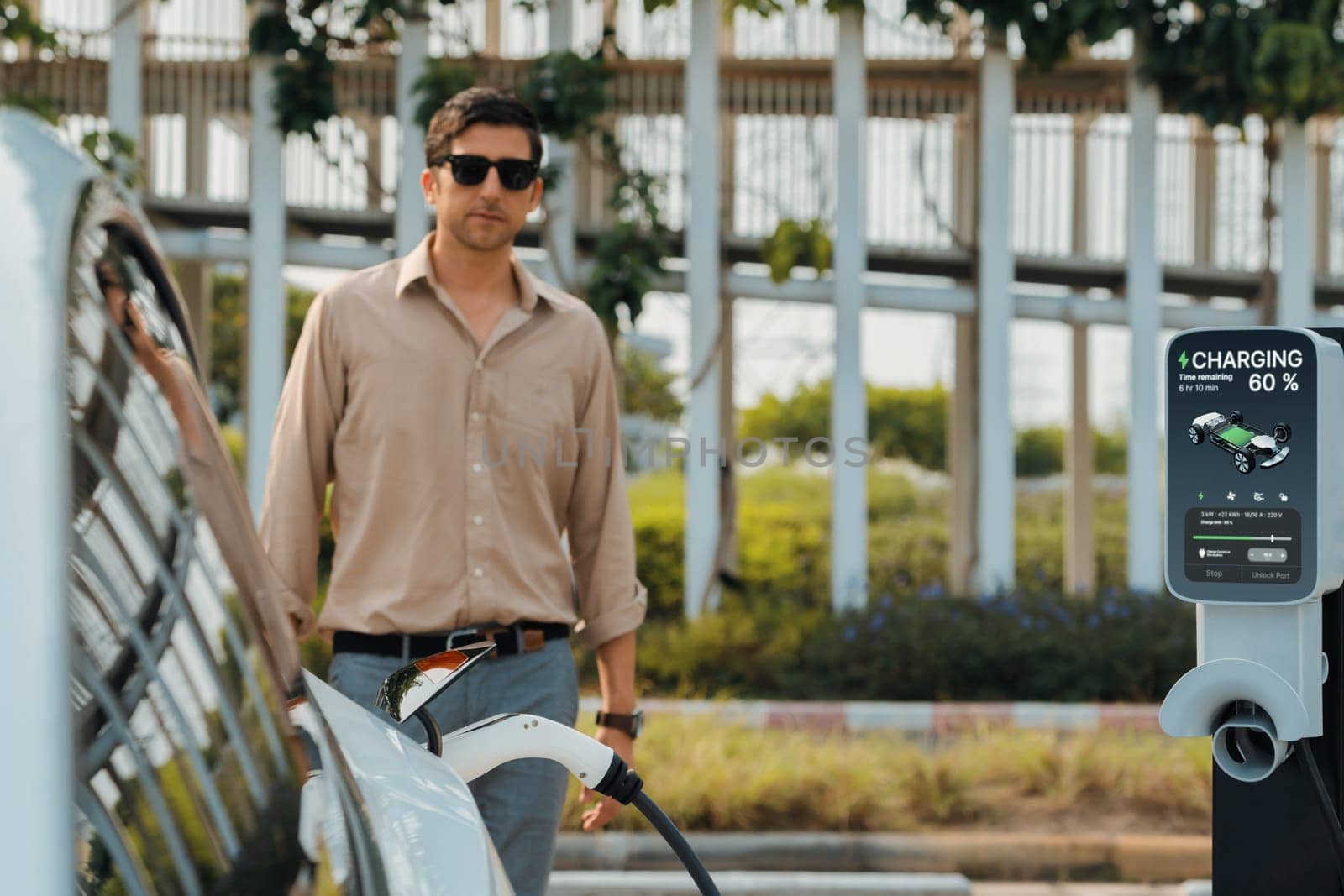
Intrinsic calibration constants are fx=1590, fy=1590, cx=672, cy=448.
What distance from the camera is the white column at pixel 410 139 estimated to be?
360 inches

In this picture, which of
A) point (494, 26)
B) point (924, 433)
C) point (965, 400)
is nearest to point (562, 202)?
point (494, 26)

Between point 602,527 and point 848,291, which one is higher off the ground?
point 848,291

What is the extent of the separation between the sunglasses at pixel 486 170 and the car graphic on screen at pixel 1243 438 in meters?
1.21

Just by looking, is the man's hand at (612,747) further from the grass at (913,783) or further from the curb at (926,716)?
the curb at (926,716)

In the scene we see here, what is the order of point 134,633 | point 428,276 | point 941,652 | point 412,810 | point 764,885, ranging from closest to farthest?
point 134,633 → point 412,810 → point 428,276 → point 764,885 → point 941,652

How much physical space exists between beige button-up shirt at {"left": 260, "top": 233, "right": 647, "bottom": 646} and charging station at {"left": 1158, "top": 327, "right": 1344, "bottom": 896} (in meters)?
0.94

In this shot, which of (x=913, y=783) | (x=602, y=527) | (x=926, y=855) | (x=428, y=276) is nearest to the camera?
(x=428, y=276)

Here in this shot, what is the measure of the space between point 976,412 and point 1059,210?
1.30 meters

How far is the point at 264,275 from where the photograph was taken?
30.1 ft

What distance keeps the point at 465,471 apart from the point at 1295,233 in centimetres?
780

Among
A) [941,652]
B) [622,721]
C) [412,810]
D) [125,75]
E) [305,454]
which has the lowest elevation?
[941,652]

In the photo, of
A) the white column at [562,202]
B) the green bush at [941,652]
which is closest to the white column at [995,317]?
the green bush at [941,652]

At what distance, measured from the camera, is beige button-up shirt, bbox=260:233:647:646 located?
106 inches

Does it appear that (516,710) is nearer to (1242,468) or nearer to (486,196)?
(486,196)
